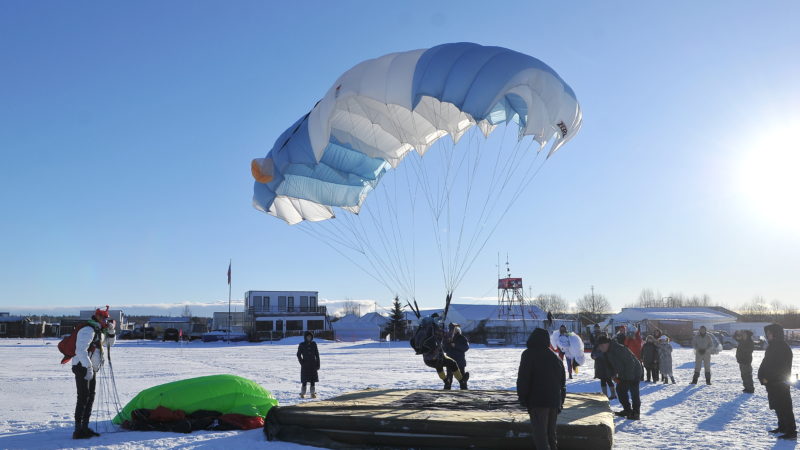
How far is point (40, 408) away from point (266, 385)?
14.8ft

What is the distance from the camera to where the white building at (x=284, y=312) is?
1881 inches

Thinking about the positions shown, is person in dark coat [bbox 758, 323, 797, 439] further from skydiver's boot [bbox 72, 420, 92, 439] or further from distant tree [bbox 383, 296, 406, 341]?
distant tree [bbox 383, 296, 406, 341]

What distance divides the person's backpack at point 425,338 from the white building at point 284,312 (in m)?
37.4

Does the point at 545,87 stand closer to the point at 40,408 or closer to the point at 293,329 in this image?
the point at 40,408

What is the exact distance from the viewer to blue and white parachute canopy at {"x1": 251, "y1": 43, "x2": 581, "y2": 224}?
347 inches

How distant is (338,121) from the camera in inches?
442

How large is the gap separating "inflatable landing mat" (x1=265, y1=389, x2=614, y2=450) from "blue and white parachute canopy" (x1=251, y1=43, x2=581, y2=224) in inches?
158

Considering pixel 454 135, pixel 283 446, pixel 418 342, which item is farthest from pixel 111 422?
pixel 454 135

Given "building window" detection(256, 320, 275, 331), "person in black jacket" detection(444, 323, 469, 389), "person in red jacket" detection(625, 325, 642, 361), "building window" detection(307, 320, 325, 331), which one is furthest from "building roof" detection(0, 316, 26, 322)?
"person in red jacket" detection(625, 325, 642, 361)

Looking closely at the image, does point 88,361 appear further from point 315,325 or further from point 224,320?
point 224,320

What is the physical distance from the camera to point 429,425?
6242 mm

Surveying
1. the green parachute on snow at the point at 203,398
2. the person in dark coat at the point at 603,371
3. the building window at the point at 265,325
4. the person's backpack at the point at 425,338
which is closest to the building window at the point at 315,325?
the building window at the point at 265,325

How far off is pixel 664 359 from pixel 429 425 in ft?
32.2

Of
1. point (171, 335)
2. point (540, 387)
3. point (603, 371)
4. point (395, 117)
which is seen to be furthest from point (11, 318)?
point (540, 387)
